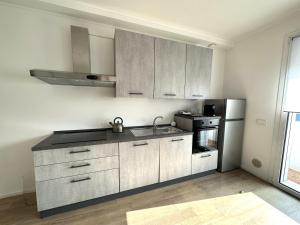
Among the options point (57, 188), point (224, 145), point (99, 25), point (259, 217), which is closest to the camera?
point (259, 217)

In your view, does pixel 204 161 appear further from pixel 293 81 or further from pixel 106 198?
pixel 293 81

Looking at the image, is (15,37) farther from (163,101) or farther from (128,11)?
(163,101)

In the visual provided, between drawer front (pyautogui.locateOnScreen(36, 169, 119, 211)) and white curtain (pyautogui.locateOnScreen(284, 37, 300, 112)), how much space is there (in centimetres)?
268

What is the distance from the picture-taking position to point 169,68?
7.39ft

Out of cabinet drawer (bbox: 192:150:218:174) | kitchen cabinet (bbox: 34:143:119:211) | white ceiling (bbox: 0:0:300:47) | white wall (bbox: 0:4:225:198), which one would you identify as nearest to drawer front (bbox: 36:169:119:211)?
kitchen cabinet (bbox: 34:143:119:211)

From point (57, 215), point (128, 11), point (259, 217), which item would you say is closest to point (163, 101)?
point (128, 11)

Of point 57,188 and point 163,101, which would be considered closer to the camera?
point 57,188

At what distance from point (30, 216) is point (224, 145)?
3.01 metres

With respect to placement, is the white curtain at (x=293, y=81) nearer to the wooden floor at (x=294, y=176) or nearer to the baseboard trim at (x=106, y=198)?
the wooden floor at (x=294, y=176)

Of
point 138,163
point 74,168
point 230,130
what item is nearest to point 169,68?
point 138,163

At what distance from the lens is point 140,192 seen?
206cm

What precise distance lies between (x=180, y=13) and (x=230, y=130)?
215 centimetres

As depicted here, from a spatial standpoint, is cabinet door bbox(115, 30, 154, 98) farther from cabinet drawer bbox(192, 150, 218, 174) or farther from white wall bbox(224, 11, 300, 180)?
white wall bbox(224, 11, 300, 180)

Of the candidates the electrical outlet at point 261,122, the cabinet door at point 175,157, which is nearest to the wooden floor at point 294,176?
the electrical outlet at point 261,122
